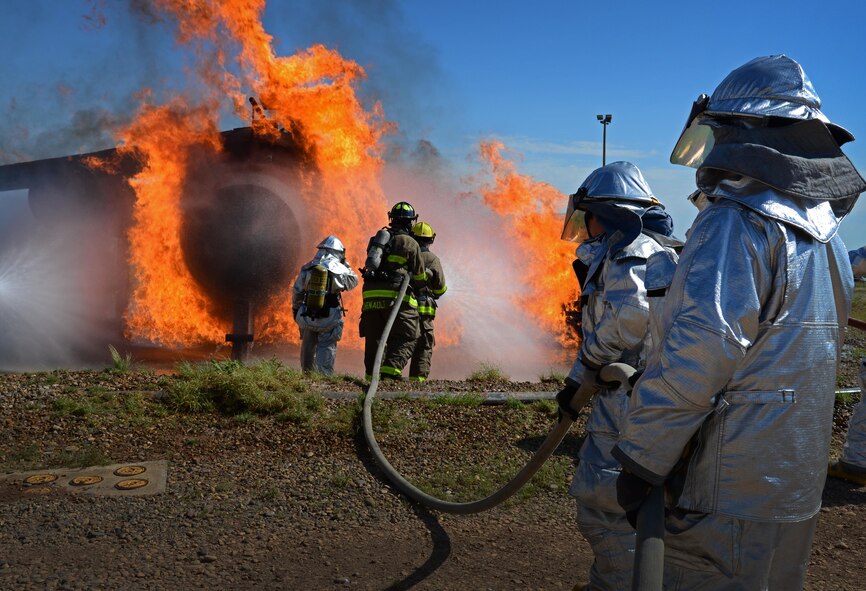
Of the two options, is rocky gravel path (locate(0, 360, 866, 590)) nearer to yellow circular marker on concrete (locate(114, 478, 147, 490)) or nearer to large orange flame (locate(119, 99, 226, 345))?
yellow circular marker on concrete (locate(114, 478, 147, 490))

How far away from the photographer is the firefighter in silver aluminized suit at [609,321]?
2912 mm

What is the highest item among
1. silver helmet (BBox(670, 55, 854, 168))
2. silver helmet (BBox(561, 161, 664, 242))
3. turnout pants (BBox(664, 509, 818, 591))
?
→ silver helmet (BBox(670, 55, 854, 168))

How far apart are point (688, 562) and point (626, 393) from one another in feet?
3.20

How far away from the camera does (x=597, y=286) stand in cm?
335

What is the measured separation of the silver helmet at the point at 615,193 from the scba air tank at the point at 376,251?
209 inches

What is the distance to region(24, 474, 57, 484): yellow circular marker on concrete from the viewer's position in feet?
14.6

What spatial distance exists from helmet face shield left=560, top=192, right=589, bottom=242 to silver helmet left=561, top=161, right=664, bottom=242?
0.16ft

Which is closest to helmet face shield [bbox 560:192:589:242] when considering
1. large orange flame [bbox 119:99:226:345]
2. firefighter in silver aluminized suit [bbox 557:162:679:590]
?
firefighter in silver aluminized suit [bbox 557:162:679:590]

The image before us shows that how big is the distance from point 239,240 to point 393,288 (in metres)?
6.22

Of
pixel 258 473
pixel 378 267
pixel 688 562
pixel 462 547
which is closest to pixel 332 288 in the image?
pixel 378 267

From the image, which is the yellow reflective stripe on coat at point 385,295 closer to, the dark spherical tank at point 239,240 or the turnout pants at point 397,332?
the turnout pants at point 397,332

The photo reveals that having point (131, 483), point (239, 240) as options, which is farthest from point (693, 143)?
point (239, 240)

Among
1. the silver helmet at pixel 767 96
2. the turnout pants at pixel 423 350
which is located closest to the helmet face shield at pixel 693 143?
the silver helmet at pixel 767 96

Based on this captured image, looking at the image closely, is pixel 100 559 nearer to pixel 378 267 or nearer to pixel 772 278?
pixel 772 278
